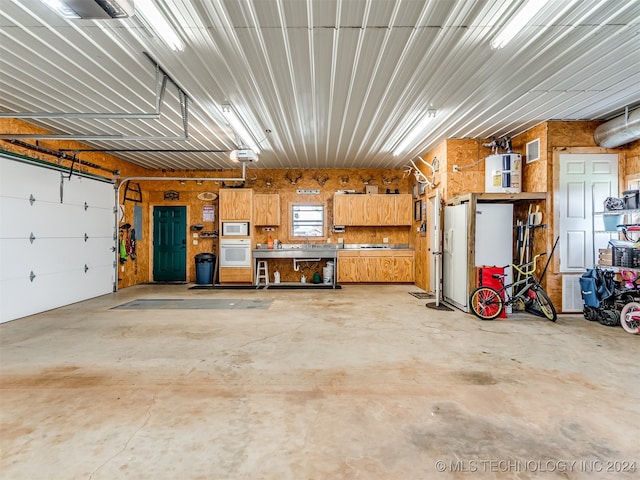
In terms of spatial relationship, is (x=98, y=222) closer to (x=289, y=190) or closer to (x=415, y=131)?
(x=289, y=190)

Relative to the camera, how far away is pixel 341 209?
894cm

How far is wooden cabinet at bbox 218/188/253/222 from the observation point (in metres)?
8.73

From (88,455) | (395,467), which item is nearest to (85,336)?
(88,455)

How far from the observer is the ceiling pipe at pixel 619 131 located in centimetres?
464

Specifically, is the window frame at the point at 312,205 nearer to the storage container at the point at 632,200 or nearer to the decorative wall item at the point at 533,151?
the decorative wall item at the point at 533,151

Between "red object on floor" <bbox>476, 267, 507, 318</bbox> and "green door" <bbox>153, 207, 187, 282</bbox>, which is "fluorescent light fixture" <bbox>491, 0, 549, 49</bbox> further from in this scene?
"green door" <bbox>153, 207, 187, 282</bbox>

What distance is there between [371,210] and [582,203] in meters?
Answer: 4.65

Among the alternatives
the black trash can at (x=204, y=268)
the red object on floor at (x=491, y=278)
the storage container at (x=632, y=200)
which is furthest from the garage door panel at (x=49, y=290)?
the storage container at (x=632, y=200)

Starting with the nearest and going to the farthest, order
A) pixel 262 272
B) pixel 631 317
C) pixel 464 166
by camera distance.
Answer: pixel 631 317
pixel 464 166
pixel 262 272

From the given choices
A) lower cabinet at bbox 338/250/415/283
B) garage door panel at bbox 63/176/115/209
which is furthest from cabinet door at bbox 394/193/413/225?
garage door panel at bbox 63/176/115/209

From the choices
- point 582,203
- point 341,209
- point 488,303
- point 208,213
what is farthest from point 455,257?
point 208,213

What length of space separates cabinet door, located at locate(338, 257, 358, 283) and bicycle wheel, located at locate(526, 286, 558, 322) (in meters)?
4.21

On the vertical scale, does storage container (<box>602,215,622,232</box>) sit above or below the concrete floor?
above

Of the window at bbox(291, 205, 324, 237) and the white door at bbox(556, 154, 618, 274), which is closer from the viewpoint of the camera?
the white door at bbox(556, 154, 618, 274)
